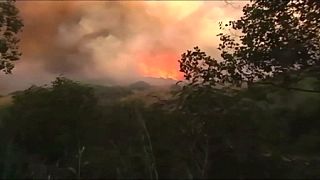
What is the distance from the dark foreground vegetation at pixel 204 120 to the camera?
42.8ft

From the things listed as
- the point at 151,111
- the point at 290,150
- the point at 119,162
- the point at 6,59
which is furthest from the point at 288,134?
the point at 6,59

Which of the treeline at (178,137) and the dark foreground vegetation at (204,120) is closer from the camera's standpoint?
the dark foreground vegetation at (204,120)

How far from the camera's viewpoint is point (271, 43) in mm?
12977

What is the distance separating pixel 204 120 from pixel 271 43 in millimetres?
6548

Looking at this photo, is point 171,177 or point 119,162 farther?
point 119,162

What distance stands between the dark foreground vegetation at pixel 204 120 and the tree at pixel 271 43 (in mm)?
21

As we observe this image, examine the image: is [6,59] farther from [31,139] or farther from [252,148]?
[252,148]

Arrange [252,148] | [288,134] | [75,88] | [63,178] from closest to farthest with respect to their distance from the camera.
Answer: [63,178] < [252,148] < [288,134] < [75,88]

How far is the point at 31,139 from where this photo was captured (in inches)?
915

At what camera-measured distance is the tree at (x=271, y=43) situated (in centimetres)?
1288

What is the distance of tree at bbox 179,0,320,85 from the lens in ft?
42.3

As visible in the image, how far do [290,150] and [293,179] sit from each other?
10.7 ft

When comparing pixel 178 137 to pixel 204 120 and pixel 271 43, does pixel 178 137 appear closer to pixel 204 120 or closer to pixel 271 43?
pixel 204 120

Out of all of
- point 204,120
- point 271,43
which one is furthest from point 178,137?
Answer: point 271,43
